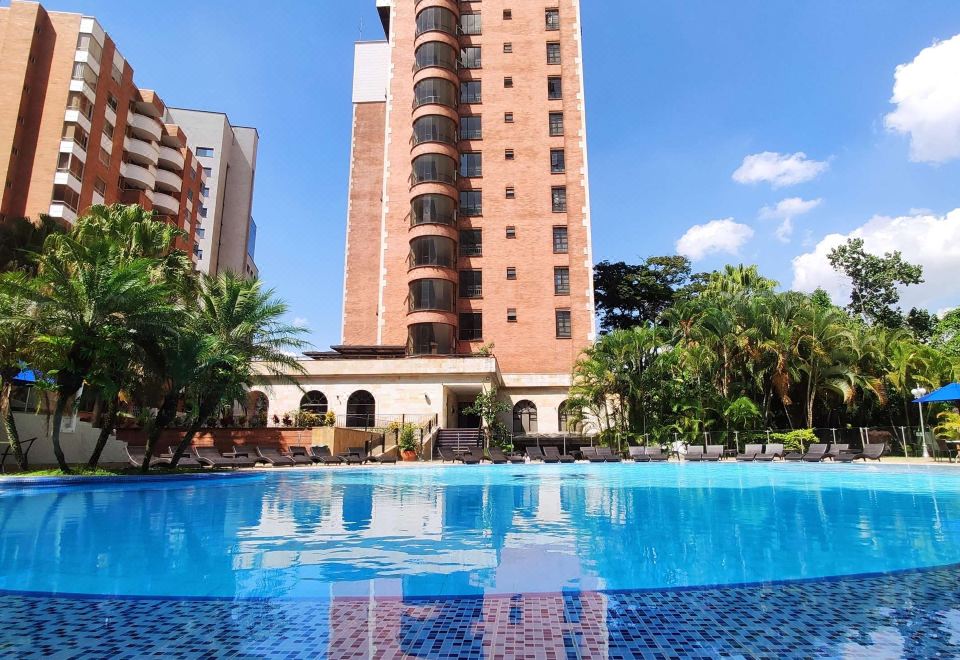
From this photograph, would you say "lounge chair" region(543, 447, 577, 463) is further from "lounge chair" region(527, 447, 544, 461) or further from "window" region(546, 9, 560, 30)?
"window" region(546, 9, 560, 30)

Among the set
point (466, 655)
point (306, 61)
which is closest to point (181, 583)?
point (466, 655)

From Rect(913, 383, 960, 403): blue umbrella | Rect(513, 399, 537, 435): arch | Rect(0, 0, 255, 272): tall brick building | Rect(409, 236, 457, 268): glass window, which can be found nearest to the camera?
Rect(913, 383, 960, 403): blue umbrella

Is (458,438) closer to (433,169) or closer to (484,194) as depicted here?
(484,194)

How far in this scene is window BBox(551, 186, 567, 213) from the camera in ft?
130

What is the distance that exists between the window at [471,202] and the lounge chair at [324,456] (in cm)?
2122

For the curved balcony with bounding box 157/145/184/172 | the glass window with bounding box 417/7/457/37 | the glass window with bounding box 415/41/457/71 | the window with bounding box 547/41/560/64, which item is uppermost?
the glass window with bounding box 417/7/457/37

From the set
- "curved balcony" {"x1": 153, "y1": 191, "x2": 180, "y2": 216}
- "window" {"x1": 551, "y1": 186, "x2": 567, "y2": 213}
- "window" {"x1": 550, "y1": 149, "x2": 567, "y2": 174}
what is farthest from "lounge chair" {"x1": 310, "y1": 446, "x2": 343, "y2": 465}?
"curved balcony" {"x1": 153, "y1": 191, "x2": 180, "y2": 216}

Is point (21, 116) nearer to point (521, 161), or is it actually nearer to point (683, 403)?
point (521, 161)

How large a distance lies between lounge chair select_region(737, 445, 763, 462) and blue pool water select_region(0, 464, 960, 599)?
11419mm

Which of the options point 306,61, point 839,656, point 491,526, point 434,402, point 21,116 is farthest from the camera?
point 21,116

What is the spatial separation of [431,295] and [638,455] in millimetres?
16062

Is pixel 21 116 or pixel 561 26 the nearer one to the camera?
pixel 21 116

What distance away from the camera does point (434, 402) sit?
1268 inches

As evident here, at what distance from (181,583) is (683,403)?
88.4 feet
